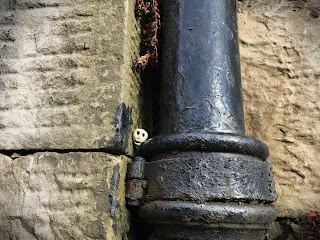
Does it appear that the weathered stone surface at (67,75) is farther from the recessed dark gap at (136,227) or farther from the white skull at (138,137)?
the recessed dark gap at (136,227)

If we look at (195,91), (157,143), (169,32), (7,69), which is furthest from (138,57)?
(7,69)

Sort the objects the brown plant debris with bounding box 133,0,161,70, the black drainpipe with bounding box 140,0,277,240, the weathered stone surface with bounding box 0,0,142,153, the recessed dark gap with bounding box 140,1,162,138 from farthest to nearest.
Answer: the recessed dark gap with bounding box 140,1,162,138
the brown plant debris with bounding box 133,0,161,70
the weathered stone surface with bounding box 0,0,142,153
the black drainpipe with bounding box 140,0,277,240

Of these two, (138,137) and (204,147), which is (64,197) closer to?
(138,137)

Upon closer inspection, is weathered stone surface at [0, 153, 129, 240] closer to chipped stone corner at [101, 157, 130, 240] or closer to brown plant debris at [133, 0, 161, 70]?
chipped stone corner at [101, 157, 130, 240]

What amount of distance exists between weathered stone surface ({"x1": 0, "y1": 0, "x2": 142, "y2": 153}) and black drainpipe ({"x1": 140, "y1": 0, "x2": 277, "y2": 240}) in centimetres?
21

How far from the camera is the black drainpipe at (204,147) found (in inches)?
45.2

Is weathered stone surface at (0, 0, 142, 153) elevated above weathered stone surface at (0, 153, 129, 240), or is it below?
above

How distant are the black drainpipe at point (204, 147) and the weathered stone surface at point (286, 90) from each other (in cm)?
35

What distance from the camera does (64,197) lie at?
124 centimetres

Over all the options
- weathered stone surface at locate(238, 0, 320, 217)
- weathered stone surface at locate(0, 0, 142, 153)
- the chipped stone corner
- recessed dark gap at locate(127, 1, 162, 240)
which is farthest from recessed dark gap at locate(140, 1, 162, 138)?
weathered stone surface at locate(238, 0, 320, 217)

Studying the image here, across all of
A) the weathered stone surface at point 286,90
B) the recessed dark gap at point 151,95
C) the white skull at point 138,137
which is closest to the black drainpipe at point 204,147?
the white skull at point 138,137

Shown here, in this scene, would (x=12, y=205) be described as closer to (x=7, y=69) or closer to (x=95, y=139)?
(x=95, y=139)

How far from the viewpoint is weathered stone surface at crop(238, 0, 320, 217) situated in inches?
63.1

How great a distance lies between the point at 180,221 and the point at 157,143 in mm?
334
